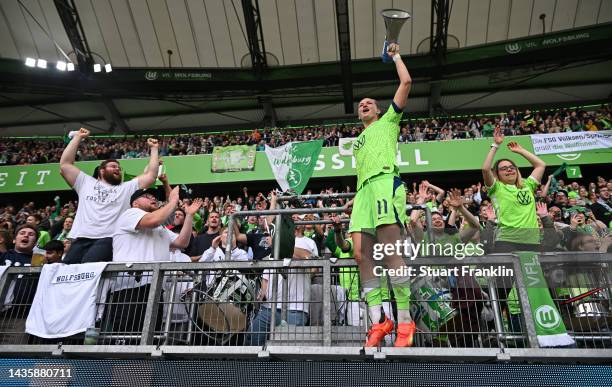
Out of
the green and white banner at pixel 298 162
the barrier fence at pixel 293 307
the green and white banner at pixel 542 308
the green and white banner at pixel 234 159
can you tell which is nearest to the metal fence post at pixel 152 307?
the barrier fence at pixel 293 307

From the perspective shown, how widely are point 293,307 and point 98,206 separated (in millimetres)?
2238

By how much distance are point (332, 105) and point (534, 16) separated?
9196mm

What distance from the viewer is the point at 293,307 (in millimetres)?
4008

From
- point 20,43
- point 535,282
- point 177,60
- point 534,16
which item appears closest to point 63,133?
point 20,43

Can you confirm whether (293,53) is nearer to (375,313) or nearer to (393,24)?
(393,24)

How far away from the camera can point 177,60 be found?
21.0 m

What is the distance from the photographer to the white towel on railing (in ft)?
12.8

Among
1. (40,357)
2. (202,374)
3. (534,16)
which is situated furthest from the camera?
(534,16)

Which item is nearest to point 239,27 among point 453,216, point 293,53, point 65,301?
point 293,53

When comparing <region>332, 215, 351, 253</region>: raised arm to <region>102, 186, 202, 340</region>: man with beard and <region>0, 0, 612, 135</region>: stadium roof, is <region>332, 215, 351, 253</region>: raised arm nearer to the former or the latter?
<region>102, 186, 202, 340</region>: man with beard

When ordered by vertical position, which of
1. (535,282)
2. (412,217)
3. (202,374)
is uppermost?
(412,217)

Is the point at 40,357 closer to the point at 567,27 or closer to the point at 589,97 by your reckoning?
the point at 567,27

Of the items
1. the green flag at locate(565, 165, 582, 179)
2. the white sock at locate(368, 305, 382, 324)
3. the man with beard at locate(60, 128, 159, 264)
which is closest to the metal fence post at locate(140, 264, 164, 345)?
the man with beard at locate(60, 128, 159, 264)

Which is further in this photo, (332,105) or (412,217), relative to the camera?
(332,105)
